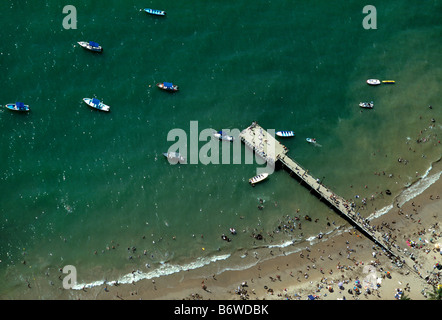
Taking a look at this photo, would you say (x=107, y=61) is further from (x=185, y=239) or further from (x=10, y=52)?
(x=185, y=239)

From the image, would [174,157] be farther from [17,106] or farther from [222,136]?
[17,106]

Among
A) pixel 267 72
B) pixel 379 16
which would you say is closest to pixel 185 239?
pixel 267 72

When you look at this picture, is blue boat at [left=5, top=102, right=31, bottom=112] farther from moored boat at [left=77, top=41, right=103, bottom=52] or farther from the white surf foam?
the white surf foam

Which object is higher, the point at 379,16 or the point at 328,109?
the point at 379,16

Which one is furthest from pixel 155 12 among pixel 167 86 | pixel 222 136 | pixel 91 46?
pixel 222 136

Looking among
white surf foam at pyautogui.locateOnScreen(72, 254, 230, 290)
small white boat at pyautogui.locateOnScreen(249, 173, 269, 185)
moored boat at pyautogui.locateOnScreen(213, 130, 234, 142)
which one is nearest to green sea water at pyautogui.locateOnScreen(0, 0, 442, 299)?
white surf foam at pyautogui.locateOnScreen(72, 254, 230, 290)

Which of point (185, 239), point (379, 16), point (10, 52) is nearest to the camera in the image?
point (185, 239)

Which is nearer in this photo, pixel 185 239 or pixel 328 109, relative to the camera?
pixel 185 239
